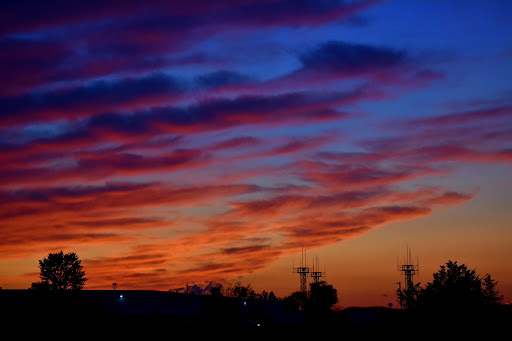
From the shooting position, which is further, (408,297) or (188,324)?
(408,297)

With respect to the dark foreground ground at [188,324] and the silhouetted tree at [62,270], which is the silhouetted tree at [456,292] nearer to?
the dark foreground ground at [188,324]

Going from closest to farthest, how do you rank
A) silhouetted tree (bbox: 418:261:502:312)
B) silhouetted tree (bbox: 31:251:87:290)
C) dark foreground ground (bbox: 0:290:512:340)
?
dark foreground ground (bbox: 0:290:512:340), silhouetted tree (bbox: 418:261:502:312), silhouetted tree (bbox: 31:251:87:290)

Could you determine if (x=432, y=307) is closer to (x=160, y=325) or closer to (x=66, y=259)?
(x=160, y=325)

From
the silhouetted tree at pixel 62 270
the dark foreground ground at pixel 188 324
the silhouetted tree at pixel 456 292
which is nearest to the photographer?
the dark foreground ground at pixel 188 324

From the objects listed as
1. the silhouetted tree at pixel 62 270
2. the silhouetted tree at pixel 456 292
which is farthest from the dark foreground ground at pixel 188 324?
the silhouetted tree at pixel 62 270

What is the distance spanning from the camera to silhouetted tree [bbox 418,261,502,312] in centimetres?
11131

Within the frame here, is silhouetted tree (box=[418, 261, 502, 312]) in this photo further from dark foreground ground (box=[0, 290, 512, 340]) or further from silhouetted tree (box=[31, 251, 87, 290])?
silhouetted tree (box=[31, 251, 87, 290])

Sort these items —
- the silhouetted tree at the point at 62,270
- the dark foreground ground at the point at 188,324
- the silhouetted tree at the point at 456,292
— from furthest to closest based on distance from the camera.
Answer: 1. the silhouetted tree at the point at 62,270
2. the silhouetted tree at the point at 456,292
3. the dark foreground ground at the point at 188,324

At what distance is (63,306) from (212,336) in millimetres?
13462

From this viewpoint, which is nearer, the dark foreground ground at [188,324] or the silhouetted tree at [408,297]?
the dark foreground ground at [188,324]

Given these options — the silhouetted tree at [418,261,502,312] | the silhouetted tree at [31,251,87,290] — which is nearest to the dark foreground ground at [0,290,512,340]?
the silhouetted tree at [418,261,502,312]

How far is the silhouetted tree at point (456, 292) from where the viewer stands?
11131 centimetres

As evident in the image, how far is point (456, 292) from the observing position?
117625 millimetres

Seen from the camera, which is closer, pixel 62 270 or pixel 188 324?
pixel 188 324
